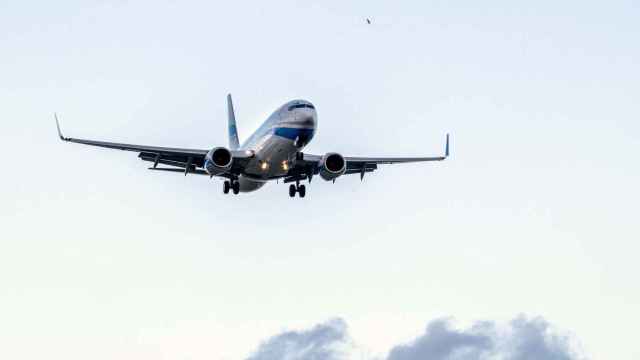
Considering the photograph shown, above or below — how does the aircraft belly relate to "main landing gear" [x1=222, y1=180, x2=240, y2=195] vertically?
above

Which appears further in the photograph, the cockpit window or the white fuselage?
the cockpit window

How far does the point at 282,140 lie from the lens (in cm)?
7694

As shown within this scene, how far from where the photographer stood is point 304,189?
279 ft

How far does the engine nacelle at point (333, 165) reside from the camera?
80000mm

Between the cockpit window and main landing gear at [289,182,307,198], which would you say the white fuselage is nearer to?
the cockpit window

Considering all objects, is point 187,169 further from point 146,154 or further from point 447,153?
point 447,153

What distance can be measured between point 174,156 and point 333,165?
418 inches

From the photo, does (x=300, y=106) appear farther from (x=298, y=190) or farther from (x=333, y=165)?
(x=298, y=190)

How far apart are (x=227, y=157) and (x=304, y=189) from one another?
847 cm

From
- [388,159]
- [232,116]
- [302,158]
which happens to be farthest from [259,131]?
[232,116]

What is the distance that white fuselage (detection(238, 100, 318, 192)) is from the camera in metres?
76.9

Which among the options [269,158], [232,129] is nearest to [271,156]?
[269,158]

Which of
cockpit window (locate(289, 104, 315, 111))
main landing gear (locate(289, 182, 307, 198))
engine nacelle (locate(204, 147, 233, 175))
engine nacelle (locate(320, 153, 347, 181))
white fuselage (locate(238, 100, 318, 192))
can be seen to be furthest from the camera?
main landing gear (locate(289, 182, 307, 198))

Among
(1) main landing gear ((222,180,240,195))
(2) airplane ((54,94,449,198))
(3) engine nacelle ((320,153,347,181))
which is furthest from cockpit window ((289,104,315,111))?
(1) main landing gear ((222,180,240,195))
